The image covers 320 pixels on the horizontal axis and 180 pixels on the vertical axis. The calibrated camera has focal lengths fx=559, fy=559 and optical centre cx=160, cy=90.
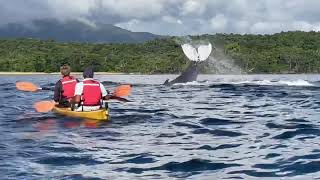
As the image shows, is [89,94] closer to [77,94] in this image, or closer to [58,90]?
[77,94]

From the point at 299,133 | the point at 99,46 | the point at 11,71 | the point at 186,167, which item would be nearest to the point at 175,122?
the point at 299,133

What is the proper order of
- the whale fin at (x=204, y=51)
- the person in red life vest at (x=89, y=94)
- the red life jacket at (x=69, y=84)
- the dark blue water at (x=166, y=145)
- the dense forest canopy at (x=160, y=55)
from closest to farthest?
1. the dark blue water at (x=166, y=145)
2. the person in red life vest at (x=89, y=94)
3. the red life jacket at (x=69, y=84)
4. the whale fin at (x=204, y=51)
5. the dense forest canopy at (x=160, y=55)

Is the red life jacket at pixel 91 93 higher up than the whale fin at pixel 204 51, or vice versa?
the whale fin at pixel 204 51

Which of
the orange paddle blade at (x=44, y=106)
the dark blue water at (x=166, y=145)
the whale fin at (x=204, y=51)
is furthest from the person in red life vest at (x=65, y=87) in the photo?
the whale fin at (x=204, y=51)

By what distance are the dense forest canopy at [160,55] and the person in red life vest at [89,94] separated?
102005mm

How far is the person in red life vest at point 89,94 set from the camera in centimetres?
1786

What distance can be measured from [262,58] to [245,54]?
551 centimetres

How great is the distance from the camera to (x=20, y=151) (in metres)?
12.7

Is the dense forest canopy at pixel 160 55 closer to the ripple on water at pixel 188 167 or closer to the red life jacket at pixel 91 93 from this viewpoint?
the red life jacket at pixel 91 93

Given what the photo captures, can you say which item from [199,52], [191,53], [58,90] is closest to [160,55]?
[191,53]

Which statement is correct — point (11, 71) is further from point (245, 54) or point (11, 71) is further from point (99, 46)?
point (245, 54)

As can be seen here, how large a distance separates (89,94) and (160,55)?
14108cm

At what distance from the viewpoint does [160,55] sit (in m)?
159

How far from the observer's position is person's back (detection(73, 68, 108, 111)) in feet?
58.6
